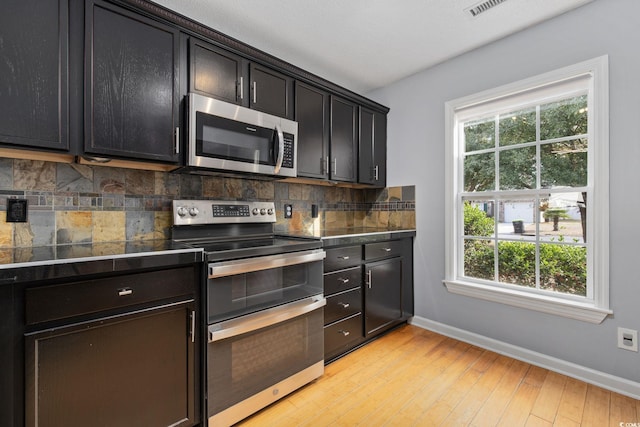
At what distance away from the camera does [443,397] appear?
5.94 ft

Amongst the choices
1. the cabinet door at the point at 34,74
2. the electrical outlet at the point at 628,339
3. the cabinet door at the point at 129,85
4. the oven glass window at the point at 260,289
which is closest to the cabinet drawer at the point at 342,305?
the oven glass window at the point at 260,289

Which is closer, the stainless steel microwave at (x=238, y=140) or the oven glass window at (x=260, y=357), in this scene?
the oven glass window at (x=260, y=357)

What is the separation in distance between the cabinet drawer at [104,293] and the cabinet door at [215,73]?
1120 mm

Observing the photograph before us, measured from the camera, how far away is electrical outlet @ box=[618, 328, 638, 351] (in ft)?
5.92

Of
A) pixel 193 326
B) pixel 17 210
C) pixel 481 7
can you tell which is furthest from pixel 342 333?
pixel 481 7

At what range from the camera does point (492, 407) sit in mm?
1720

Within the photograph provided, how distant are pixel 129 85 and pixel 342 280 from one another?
1.82 m

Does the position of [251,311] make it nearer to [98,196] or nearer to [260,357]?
[260,357]

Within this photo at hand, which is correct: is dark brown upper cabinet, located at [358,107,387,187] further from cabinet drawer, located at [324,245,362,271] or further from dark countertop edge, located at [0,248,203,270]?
dark countertop edge, located at [0,248,203,270]

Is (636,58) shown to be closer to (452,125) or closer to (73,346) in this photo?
(452,125)

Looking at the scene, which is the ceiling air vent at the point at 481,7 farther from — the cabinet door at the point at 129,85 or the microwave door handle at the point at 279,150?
the cabinet door at the point at 129,85

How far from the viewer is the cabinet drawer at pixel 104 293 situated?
1.09 m

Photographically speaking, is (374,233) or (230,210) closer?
(230,210)

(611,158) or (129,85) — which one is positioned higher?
(129,85)
